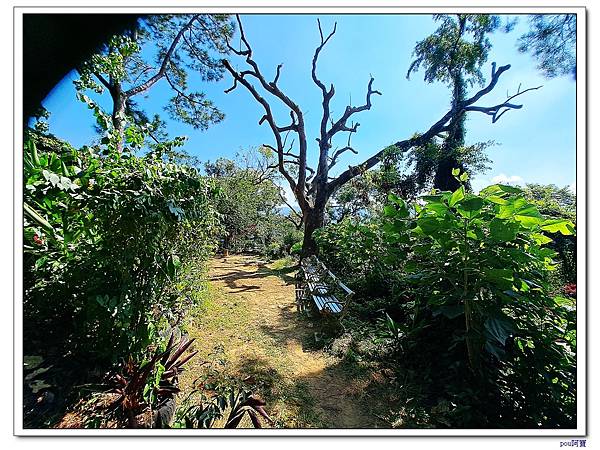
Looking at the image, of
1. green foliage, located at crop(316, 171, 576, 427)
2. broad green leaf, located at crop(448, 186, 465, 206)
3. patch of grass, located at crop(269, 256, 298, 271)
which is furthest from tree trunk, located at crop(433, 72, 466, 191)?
broad green leaf, located at crop(448, 186, 465, 206)

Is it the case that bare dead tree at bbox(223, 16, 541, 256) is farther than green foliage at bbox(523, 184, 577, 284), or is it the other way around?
bare dead tree at bbox(223, 16, 541, 256)

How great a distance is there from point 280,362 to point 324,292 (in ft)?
4.56

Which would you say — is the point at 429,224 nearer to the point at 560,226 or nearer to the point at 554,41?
the point at 560,226

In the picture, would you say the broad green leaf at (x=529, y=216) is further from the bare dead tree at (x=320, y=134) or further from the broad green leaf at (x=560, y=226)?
the bare dead tree at (x=320, y=134)

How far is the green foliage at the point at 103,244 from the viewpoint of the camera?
1.21 m

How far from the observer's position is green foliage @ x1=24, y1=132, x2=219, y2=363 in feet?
3.97

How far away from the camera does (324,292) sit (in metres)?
3.51

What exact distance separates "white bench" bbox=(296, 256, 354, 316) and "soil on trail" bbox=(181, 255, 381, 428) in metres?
0.27

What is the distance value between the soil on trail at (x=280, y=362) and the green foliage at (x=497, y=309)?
580 millimetres

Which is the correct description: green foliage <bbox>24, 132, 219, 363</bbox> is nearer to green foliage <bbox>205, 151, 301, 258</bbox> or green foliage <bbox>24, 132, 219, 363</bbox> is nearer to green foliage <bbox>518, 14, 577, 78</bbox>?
green foliage <bbox>518, 14, 577, 78</bbox>

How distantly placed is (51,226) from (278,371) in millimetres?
1874

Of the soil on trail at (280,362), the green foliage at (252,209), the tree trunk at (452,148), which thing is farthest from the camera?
the green foliage at (252,209)

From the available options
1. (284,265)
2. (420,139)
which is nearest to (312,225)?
(284,265)

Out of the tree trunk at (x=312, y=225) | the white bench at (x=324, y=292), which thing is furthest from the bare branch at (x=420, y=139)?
the white bench at (x=324, y=292)
